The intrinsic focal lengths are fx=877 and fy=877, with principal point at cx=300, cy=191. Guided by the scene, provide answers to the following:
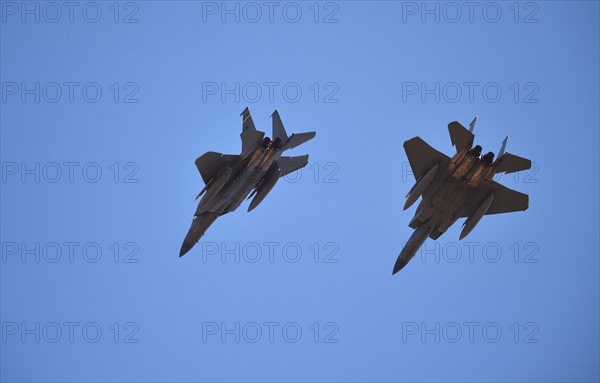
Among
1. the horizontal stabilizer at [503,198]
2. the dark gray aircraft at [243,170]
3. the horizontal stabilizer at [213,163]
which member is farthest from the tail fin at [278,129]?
the horizontal stabilizer at [503,198]

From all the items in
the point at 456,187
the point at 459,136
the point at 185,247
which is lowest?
the point at 185,247

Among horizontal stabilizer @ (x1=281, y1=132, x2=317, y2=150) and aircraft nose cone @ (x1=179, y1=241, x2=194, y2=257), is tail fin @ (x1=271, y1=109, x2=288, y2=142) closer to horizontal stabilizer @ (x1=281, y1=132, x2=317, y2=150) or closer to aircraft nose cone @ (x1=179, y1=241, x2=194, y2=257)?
horizontal stabilizer @ (x1=281, y1=132, x2=317, y2=150)

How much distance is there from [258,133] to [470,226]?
8.58 m

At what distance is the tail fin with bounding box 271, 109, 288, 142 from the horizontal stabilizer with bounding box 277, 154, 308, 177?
10.5 feet

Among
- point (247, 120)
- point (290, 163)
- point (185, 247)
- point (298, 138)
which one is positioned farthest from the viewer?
point (290, 163)

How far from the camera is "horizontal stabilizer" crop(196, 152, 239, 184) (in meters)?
32.3

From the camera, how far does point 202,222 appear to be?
34219mm

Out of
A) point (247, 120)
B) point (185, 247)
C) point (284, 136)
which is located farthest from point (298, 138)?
point (185, 247)

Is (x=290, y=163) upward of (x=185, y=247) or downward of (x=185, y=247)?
upward

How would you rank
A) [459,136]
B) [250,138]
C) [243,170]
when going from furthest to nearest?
[243,170]
[250,138]
[459,136]

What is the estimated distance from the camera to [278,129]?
1282 inches

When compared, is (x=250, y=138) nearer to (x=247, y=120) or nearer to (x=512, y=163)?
(x=247, y=120)

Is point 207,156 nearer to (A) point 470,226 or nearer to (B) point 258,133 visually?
(B) point 258,133

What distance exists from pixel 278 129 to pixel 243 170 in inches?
80.3
